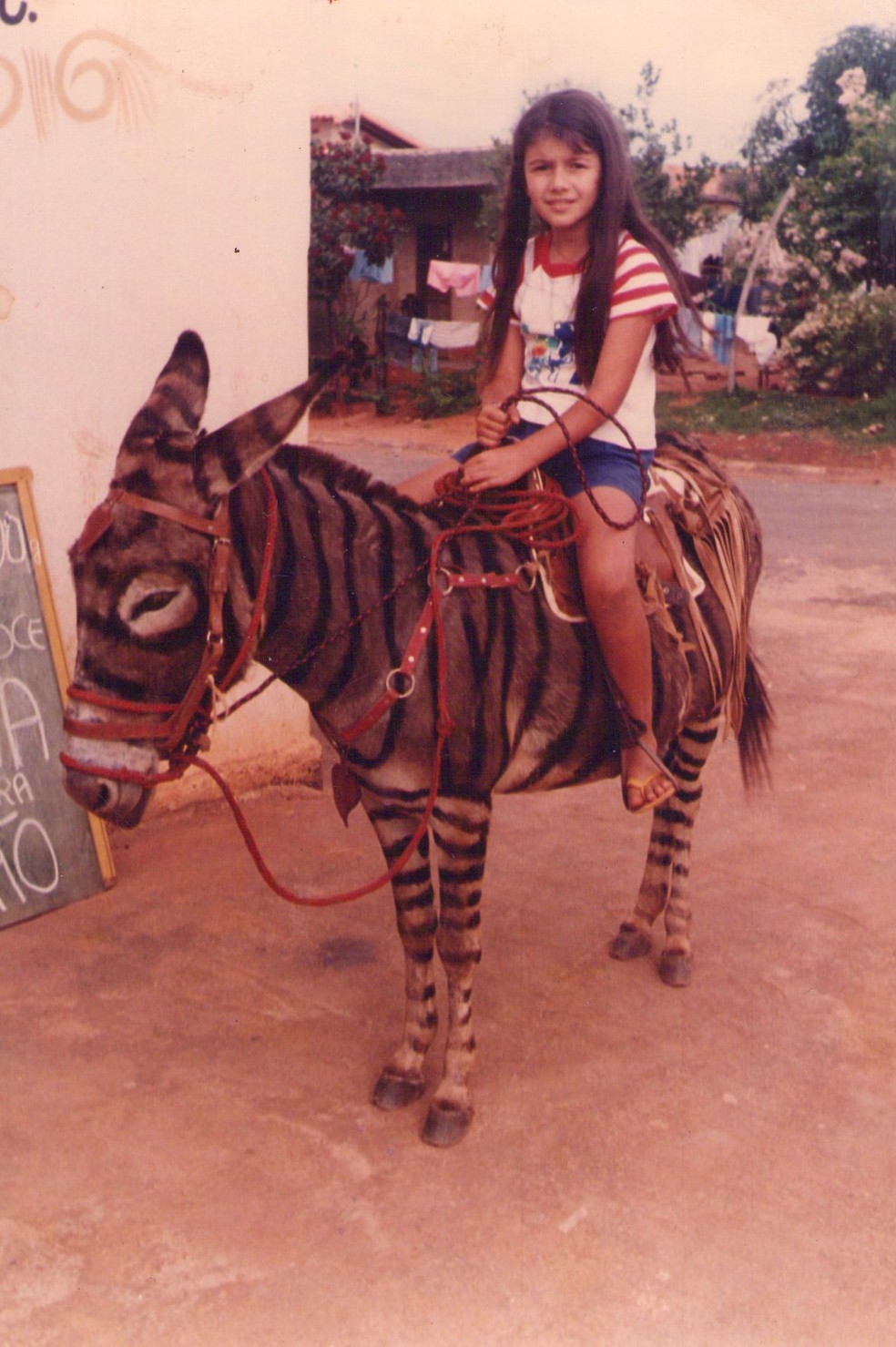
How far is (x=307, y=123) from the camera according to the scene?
15.9 ft

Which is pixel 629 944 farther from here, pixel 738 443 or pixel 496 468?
pixel 738 443

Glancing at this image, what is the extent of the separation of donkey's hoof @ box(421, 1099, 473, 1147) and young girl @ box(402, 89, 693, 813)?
3.07ft

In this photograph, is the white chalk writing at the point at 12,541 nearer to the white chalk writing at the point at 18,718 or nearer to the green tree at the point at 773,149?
the white chalk writing at the point at 18,718

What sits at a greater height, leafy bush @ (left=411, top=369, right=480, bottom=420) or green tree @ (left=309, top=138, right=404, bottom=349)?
green tree @ (left=309, top=138, right=404, bottom=349)

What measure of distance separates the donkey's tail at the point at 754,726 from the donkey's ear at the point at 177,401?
2472 mm

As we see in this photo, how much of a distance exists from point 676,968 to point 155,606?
2286 millimetres

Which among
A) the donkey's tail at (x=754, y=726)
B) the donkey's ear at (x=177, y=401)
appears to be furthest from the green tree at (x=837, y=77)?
the donkey's ear at (x=177, y=401)

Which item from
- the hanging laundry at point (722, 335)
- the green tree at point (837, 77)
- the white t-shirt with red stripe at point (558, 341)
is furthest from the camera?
the hanging laundry at point (722, 335)

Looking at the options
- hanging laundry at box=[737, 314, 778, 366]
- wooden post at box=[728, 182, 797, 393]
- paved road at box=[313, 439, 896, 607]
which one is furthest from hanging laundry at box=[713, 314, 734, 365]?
paved road at box=[313, 439, 896, 607]

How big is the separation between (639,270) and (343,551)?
1.09 m

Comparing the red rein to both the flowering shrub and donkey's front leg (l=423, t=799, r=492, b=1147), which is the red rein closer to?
donkey's front leg (l=423, t=799, r=492, b=1147)

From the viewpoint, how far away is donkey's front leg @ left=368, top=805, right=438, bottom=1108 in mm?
3102

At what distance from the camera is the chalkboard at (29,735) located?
4.11 m

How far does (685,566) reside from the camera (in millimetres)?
3639
